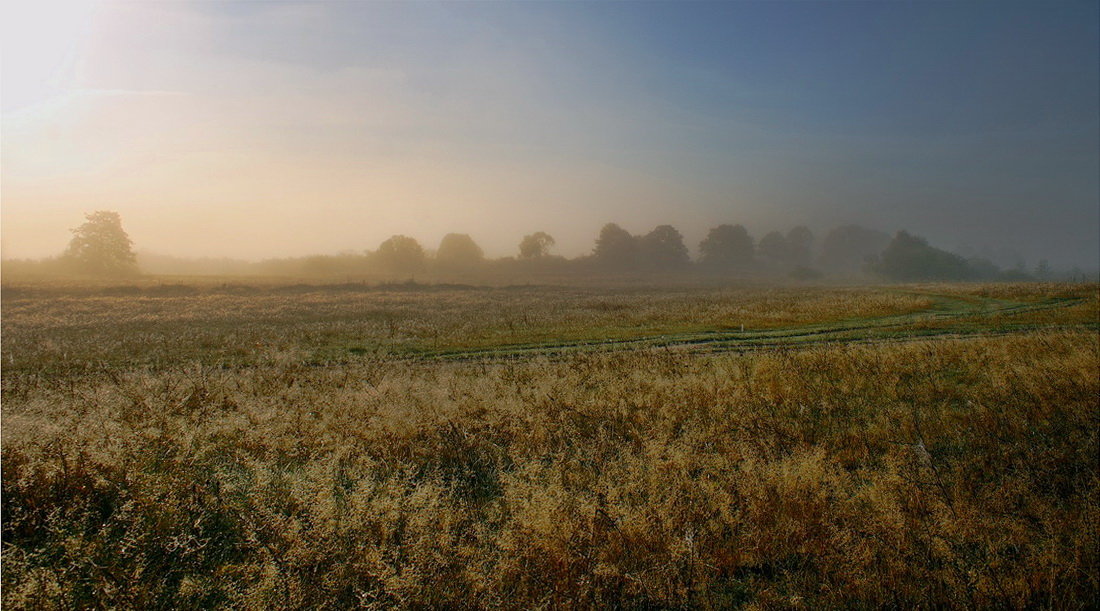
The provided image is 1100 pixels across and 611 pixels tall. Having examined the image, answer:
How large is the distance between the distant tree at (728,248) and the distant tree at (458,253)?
7703cm

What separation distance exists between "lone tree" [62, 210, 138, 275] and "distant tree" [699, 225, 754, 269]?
491 feet

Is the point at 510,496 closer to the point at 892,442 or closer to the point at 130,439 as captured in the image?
the point at 130,439

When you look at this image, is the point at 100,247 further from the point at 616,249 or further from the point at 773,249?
the point at 773,249

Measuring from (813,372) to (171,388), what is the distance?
47.3 feet

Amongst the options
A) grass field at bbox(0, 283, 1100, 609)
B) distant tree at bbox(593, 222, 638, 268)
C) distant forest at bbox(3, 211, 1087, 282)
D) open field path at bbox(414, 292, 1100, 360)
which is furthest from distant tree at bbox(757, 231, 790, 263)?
grass field at bbox(0, 283, 1100, 609)

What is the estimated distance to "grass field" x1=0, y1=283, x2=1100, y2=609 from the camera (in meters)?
4.73

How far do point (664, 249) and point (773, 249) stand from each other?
168ft

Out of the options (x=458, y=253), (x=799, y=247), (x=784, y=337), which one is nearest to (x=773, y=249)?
(x=799, y=247)

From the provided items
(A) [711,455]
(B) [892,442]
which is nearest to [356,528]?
(A) [711,455]

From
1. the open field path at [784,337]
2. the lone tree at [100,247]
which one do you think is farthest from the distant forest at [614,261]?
the open field path at [784,337]

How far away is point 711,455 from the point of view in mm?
7668

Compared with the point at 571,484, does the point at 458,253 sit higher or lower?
higher

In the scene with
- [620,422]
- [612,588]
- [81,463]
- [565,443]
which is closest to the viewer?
[612,588]

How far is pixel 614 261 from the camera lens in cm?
15662
